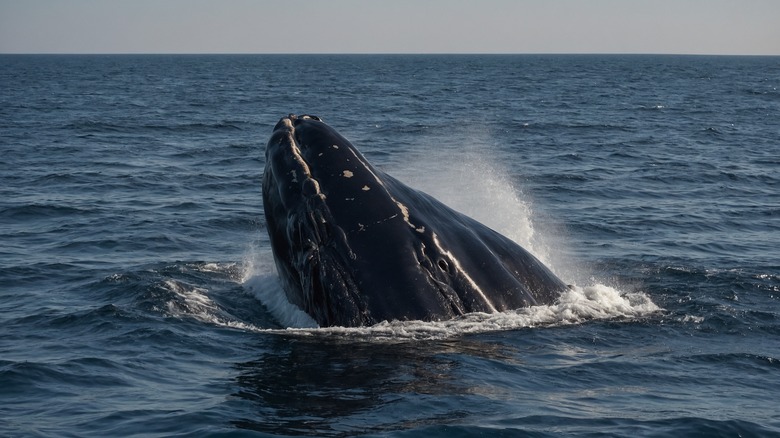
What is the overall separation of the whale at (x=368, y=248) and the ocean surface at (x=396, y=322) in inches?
9.6

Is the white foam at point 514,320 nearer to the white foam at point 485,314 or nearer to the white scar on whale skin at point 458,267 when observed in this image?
the white foam at point 485,314

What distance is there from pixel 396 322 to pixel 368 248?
2.54 ft

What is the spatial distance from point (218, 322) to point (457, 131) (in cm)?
2950

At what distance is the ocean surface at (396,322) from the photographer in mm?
8688

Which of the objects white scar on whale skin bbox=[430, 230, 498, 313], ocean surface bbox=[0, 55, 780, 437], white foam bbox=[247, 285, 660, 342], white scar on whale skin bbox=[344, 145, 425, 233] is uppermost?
white scar on whale skin bbox=[344, 145, 425, 233]

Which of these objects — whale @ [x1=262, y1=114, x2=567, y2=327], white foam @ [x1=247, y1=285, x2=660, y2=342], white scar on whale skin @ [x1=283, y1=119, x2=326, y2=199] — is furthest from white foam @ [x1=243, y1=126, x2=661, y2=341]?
white scar on whale skin @ [x1=283, y1=119, x2=326, y2=199]

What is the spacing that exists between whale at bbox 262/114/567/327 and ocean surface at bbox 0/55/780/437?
0.24 m

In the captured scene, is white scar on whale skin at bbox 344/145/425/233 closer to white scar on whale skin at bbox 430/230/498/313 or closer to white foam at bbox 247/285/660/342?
white scar on whale skin at bbox 430/230/498/313

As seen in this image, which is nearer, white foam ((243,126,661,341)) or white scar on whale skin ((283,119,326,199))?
white foam ((243,126,661,341))

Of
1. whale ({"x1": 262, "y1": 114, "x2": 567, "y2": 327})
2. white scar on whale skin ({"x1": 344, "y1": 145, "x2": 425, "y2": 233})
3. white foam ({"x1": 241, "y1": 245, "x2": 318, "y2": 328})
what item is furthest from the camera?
white foam ({"x1": 241, "y1": 245, "x2": 318, "y2": 328})

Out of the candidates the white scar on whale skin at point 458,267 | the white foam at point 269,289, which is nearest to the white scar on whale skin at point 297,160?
the white scar on whale skin at point 458,267

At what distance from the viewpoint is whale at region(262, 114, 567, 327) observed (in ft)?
32.5

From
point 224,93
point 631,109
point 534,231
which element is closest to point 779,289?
point 534,231

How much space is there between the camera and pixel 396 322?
32.3 ft
